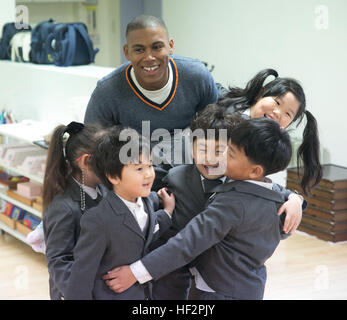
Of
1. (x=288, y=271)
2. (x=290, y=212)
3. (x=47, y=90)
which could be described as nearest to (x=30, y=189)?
(x=47, y=90)

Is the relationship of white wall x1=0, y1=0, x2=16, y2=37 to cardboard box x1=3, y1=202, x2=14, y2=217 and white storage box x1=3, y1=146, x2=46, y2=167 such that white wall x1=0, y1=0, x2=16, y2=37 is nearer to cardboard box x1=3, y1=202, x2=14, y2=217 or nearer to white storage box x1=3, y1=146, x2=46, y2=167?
white storage box x1=3, y1=146, x2=46, y2=167

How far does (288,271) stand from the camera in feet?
13.1

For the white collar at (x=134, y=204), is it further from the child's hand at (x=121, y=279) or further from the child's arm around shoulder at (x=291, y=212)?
the child's arm around shoulder at (x=291, y=212)

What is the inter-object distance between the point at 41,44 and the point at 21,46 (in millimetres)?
271

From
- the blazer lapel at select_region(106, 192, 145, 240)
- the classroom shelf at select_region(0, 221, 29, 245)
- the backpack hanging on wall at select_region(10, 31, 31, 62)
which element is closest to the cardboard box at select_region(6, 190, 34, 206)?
the classroom shelf at select_region(0, 221, 29, 245)

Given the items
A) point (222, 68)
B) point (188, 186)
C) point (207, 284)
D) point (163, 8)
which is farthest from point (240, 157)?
point (163, 8)

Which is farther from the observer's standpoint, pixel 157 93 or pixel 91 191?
pixel 157 93

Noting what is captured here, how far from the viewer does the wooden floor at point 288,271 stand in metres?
3.66

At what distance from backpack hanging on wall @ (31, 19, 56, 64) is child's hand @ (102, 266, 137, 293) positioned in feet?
11.1

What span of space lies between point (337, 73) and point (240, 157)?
126 inches

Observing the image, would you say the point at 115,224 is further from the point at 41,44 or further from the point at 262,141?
the point at 41,44

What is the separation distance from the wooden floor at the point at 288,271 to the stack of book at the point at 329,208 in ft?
0.24

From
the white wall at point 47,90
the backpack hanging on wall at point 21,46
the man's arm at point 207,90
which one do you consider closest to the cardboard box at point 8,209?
the white wall at point 47,90
